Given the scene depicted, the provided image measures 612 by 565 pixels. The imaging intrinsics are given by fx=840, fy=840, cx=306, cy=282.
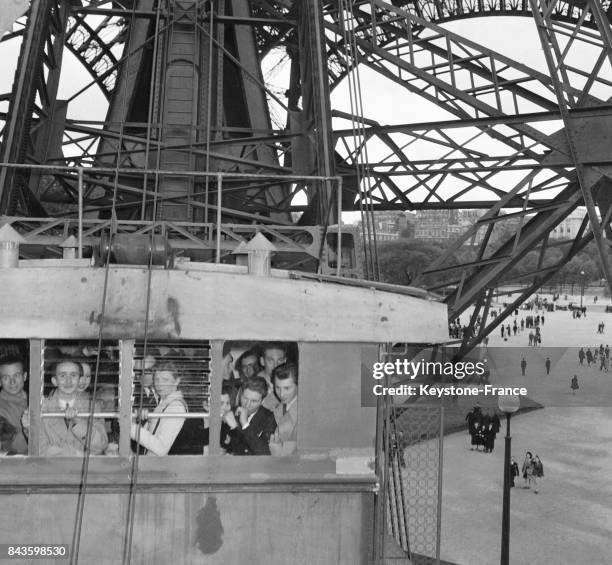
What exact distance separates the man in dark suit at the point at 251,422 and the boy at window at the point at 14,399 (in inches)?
64.4

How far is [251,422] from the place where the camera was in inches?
273

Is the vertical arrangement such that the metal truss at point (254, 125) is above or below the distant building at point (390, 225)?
below

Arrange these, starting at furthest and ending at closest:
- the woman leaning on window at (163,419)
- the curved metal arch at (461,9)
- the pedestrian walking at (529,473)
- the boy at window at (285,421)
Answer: the curved metal arch at (461,9)
the pedestrian walking at (529,473)
the boy at window at (285,421)
the woman leaning on window at (163,419)

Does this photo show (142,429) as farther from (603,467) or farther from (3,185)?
(603,467)

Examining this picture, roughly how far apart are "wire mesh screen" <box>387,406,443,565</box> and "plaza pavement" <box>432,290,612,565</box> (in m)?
0.46

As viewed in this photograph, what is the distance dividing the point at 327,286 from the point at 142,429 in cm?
190

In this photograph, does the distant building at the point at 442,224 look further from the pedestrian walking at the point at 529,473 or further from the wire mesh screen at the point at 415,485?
the pedestrian walking at the point at 529,473

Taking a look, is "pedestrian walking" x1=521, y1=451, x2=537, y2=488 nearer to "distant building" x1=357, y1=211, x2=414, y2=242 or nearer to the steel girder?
the steel girder

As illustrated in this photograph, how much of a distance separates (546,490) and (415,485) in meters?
3.46

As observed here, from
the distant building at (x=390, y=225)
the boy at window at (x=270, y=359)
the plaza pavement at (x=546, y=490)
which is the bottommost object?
the plaza pavement at (x=546, y=490)

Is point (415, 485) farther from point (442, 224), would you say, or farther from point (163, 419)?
point (442, 224)

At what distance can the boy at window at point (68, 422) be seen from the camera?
6.68 meters

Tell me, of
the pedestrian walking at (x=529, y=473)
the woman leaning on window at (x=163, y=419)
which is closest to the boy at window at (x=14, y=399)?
the woman leaning on window at (x=163, y=419)

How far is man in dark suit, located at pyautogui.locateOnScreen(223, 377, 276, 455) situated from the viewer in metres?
6.90
